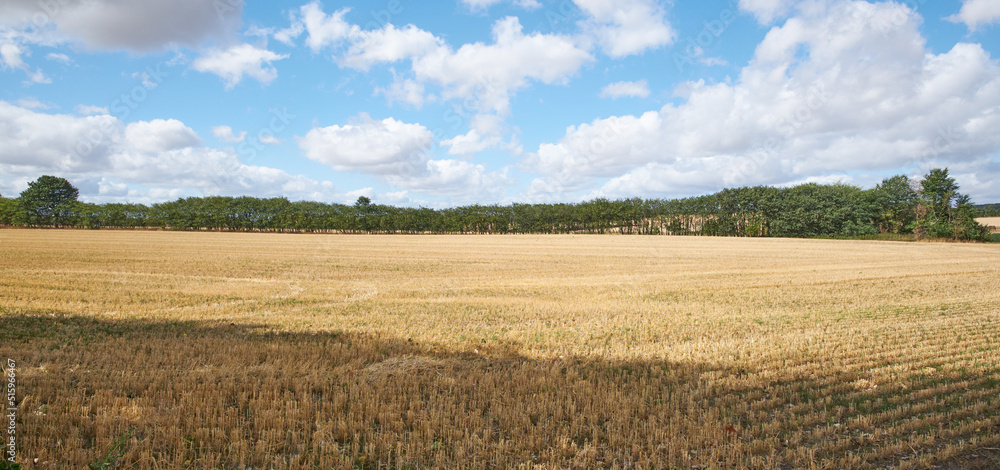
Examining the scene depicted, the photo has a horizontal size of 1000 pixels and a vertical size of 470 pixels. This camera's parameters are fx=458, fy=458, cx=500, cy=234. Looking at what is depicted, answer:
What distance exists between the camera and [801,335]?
13203mm

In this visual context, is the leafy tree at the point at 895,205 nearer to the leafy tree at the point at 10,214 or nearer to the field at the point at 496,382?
the field at the point at 496,382

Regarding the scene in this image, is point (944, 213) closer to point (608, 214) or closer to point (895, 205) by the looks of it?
point (895, 205)

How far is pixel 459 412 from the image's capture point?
24.3ft

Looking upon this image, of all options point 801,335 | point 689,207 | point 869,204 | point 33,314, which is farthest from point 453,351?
point 689,207

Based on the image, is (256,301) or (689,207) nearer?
(256,301)

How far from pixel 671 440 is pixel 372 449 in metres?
4.11

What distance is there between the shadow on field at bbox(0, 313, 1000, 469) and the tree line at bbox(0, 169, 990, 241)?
350 ft

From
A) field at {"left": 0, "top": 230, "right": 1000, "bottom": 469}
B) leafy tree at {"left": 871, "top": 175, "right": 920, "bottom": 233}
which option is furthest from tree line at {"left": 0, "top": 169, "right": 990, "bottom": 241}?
field at {"left": 0, "top": 230, "right": 1000, "bottom": 469}

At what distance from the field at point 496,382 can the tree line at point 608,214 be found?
99.6 meters

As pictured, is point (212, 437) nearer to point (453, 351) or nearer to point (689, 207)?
point (453, 351)

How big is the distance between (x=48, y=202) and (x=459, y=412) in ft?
601

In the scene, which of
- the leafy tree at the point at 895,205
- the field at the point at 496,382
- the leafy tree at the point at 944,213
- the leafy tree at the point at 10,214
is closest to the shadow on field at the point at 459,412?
the field at the point at 496,382

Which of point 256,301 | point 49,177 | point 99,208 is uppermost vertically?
point 49,177
